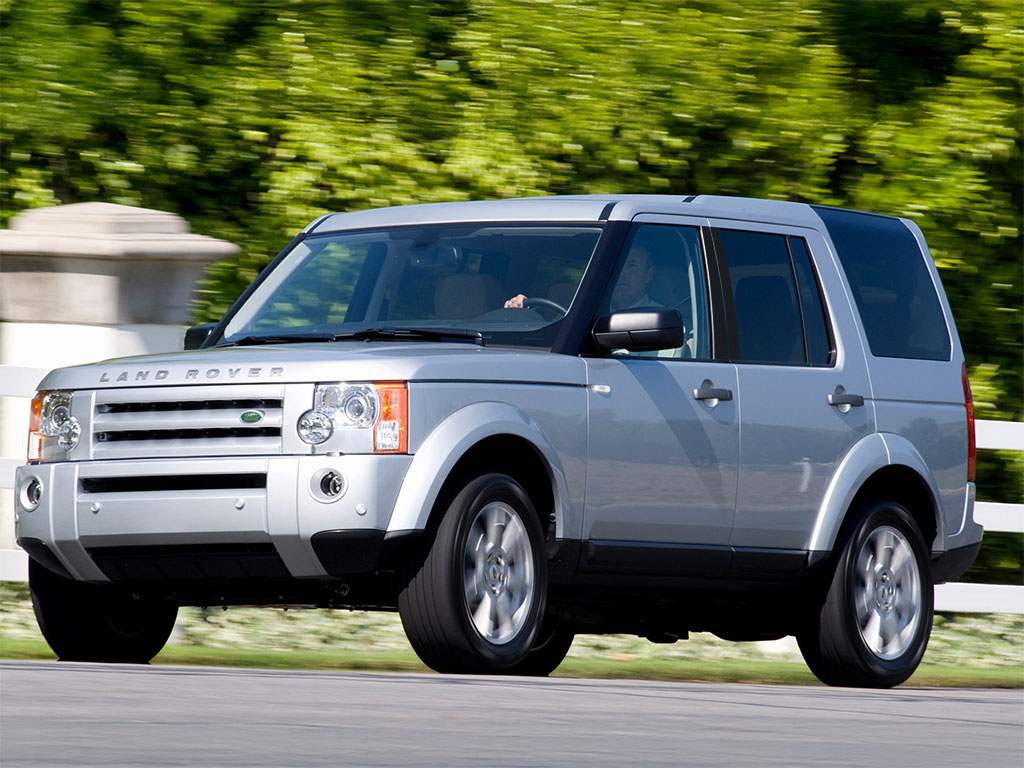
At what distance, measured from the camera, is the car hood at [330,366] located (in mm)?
7750

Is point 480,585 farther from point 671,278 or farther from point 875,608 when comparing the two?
point 875,608

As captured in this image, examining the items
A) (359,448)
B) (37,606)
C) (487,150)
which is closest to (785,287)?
(359,448)

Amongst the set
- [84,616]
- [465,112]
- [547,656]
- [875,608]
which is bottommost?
[547,656]

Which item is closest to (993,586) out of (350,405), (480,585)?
(480,585)

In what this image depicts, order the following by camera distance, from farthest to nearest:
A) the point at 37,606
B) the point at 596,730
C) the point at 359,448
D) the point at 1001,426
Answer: the point at 1001,426, the point at 37,606, the point at 359,448, the point at 596,730

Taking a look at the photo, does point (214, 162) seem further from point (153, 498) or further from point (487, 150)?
point (153, 498)

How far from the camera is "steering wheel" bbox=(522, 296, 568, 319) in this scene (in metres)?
8.59

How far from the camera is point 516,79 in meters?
14.4

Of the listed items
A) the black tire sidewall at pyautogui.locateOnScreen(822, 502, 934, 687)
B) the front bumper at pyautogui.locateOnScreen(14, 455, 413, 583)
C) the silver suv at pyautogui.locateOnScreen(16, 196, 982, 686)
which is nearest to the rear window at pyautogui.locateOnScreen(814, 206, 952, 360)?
the silver suv at pyautogui.locateOnScreen(16, 196, 982, 686)

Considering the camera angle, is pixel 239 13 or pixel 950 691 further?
pixel 239 13

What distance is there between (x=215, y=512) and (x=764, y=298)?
2834mm

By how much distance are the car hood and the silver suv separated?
16 mm

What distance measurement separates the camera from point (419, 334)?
8.50 metres

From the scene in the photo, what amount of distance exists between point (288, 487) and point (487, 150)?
697 centimetres
